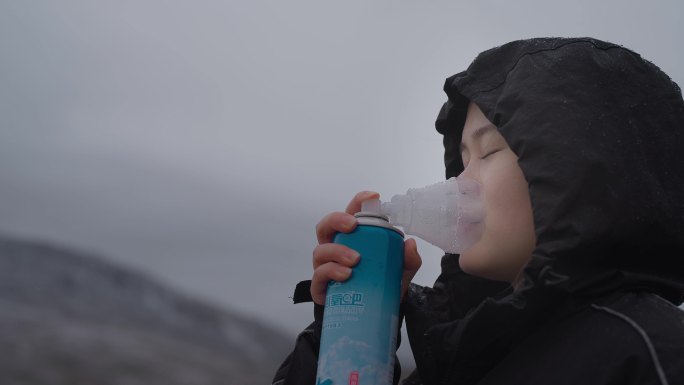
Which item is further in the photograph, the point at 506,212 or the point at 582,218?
the point at 506,212

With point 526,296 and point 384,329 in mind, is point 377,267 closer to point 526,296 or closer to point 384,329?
point 384,329

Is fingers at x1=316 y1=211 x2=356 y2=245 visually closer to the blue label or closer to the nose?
the blue label

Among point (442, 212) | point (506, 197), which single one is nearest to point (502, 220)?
point (506, 197)

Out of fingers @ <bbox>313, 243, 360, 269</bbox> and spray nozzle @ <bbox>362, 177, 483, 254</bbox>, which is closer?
fingers @ <bbox>313, 243, 360, 269</bbox>

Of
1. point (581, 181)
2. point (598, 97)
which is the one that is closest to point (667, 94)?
point (598, 97)

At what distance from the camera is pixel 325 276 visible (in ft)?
5.33

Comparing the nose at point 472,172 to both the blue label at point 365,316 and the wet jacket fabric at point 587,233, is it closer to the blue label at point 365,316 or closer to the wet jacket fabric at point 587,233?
the wet jacket fabric at point 587,233

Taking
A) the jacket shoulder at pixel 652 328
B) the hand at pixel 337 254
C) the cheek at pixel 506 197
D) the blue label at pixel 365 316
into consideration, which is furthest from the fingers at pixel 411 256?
the jacket shoulder at pixel 652 328

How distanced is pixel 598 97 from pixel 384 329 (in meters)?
0.77

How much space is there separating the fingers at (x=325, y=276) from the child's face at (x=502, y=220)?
358mm

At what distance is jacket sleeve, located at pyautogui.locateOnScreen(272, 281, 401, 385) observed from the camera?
1843mm

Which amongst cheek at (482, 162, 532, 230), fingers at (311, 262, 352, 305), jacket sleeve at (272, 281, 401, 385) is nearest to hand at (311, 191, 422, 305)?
fingers at (311, 262, 352, 305)

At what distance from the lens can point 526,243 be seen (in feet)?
5.31

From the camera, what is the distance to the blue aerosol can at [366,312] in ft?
4.81
